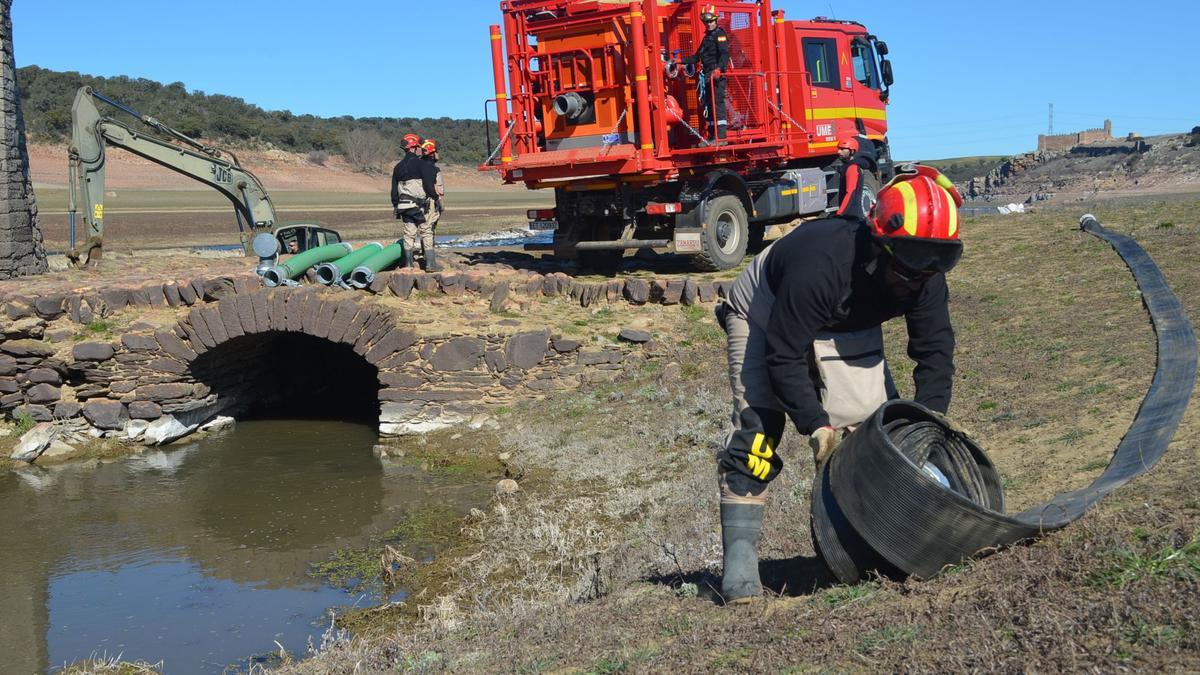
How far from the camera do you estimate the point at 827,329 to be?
4.81m

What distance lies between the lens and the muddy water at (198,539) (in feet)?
24.2

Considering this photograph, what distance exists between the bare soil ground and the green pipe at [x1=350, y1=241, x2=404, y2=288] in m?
2.63

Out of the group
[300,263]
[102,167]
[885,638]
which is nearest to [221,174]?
[102,167]

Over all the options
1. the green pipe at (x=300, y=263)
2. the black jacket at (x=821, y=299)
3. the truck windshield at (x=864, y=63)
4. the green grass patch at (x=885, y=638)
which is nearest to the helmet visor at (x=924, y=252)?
the black jacket at (x=821, y=299)

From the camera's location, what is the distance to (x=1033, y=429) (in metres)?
7.38

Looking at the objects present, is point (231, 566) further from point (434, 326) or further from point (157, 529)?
point (434, 326)

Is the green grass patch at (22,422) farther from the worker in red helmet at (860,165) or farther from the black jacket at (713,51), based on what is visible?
the worker in red helmet at (860,165)

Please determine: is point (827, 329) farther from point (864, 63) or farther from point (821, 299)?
point (864, 63)

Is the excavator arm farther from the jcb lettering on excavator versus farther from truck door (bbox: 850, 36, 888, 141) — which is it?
truck door (bbox: 850, 36, 888, 141)

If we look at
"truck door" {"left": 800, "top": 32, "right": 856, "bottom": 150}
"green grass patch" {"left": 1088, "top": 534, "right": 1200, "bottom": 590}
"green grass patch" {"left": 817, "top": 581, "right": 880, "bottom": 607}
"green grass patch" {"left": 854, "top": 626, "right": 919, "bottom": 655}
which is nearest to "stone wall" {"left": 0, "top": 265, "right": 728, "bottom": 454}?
"truck door" {"left": 800, "top": 32, "right": 856, "bottom": 150}

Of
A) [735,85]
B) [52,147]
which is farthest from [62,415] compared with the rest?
[52,147]

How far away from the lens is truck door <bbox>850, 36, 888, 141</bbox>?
17.5 meters

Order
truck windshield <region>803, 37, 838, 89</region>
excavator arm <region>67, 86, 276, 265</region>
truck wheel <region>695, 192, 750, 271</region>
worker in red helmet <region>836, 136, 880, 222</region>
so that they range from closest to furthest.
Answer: worker in red helmet <region>836, 136, 880, 222</region>
truck wheel <region>695, 192, 750, 271</region>
truck windshield <region>803, 37, 838, 89</region>
excavator arm <region>67, 86, 276, 265</region>

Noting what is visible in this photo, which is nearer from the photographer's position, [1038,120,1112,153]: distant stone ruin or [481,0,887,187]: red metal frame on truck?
[481,0,887,187]: red metal frame on truck
